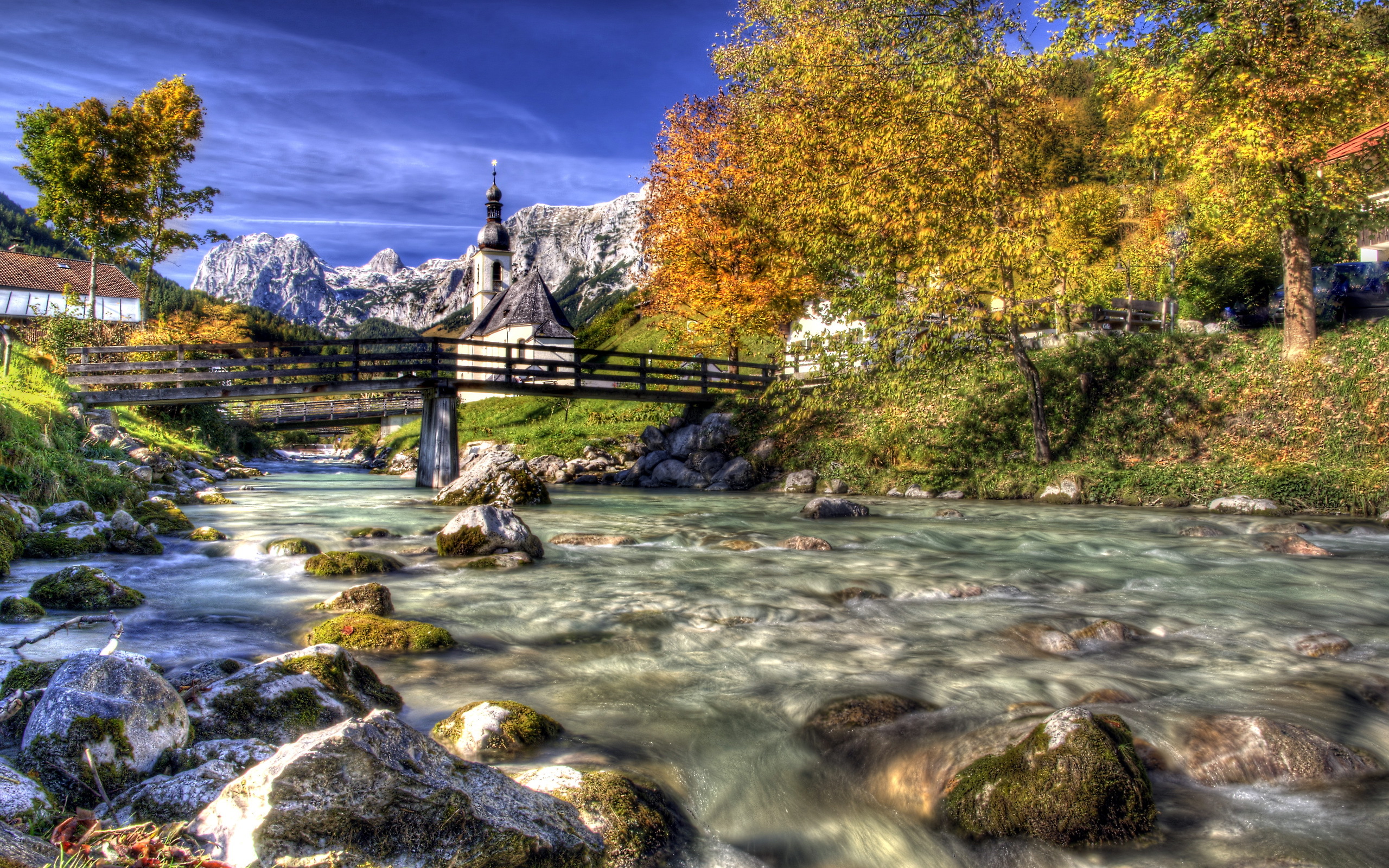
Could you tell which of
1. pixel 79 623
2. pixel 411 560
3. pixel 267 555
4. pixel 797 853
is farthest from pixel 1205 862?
pixel 267 555

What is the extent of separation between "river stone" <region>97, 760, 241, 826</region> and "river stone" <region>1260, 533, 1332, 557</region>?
12.9m

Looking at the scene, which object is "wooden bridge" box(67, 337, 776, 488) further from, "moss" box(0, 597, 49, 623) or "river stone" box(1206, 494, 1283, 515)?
"river stone" box(1206, 494, 1283, 515)

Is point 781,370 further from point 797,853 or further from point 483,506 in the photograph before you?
point 797,853

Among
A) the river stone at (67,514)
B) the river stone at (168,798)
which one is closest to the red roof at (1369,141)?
the river stone at (168,798)

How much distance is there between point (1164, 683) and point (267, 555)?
406 inches

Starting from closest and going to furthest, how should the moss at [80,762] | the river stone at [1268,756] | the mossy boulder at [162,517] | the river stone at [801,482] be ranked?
the moss at [80,762], the river stone at [1268,756], the mossy boulder at [162,517], the river stone at [801,482]

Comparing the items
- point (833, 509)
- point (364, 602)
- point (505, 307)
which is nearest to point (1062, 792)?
point (364, 602)

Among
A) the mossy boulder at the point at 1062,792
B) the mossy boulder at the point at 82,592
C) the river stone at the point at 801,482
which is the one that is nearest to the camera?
the mossy boulder at the point at 1062,792

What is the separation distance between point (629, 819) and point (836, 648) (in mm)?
3506

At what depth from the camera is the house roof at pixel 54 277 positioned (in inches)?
3378

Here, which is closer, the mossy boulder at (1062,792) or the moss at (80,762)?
the moss at (80,762)

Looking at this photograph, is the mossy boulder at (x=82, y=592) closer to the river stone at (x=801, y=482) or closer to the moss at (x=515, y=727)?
the moss at (x=515, y=727)

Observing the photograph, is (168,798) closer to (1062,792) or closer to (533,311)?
(1062,792)

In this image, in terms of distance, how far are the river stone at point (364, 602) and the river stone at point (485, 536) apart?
3.15 meters
